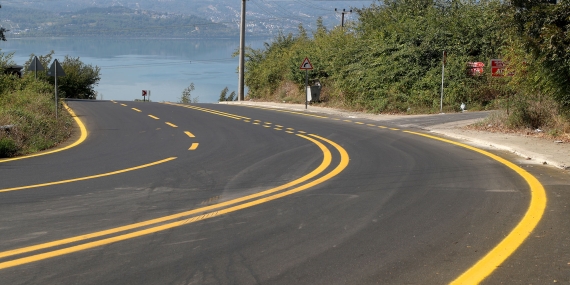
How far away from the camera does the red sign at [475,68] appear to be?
27.2m

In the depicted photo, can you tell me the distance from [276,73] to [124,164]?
34394 mm

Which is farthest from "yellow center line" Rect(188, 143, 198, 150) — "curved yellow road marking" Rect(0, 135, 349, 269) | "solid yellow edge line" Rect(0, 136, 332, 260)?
"curved yellow road marking" Rect(0, 135, 349, 269)

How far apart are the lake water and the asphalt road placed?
6555 cm

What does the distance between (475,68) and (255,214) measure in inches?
838

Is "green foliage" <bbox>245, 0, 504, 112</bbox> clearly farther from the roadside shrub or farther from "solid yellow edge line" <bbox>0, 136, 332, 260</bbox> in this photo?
the roadside shrub

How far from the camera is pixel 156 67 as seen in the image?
144 meters

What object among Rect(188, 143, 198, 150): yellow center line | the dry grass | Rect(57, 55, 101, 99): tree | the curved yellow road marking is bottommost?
the curved yellow road marking

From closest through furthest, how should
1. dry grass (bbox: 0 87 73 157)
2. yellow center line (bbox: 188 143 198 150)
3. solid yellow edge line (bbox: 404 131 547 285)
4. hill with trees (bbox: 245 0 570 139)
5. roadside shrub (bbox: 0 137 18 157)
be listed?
solid yellow edge line (bbox: 404 131 547 285), roadside shrub (bbox: 0 137 18 157), dry grass (bbox: 0 87 73 157), yellow center line (bbox: 188 143 198 150), hill with trees (bbox: 245 0 570 139)

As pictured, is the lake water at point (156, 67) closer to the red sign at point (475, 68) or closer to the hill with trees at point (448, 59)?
the hill with trees at point (448, 59)

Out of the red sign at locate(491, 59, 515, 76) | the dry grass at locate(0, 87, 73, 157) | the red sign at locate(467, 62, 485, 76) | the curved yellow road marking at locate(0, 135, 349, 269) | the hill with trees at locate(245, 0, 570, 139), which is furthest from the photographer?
the red sign at locate(467, 62, 485, 76)

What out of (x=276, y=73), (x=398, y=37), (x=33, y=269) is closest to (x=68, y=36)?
(x=276, y=73)

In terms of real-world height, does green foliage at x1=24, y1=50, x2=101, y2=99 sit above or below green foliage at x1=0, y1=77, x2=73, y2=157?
above

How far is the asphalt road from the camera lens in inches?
240

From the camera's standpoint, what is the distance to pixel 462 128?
19.8 metres
